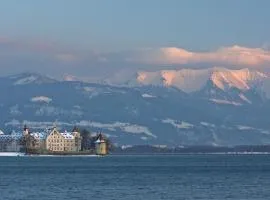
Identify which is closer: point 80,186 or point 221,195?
point 221,195

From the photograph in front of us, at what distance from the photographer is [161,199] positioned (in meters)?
90.9

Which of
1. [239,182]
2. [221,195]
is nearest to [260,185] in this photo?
[239,182]

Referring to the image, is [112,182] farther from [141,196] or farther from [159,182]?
[141,196]

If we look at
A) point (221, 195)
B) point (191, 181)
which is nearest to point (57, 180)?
point (191, 181)

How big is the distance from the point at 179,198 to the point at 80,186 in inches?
885

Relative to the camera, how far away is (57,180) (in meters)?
→ 126

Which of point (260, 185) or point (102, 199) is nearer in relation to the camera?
point (102, 199)

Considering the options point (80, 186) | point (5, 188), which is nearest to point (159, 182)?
point (80, 186)

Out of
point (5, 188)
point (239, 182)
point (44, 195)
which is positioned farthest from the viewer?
point (239, 182)

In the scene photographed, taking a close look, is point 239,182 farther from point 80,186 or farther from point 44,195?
point 44,195

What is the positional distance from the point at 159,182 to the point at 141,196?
25676 mm

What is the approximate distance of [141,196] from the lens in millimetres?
94812

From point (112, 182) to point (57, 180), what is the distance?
7.85m

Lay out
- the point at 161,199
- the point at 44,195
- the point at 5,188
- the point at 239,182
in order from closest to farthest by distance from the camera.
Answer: the point at 161,199 → the point at 44,195 → the point at 5,188 → the point at 239,182
